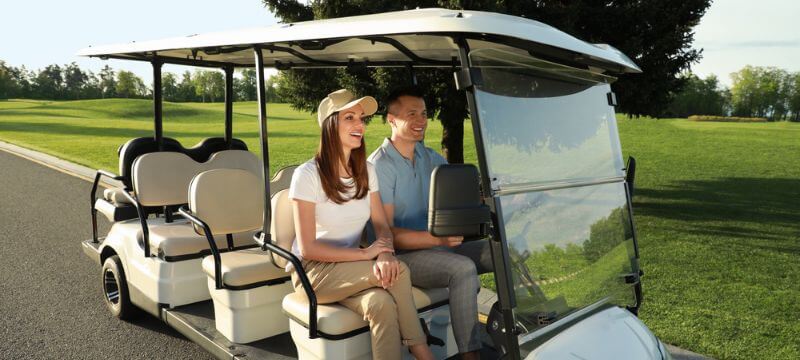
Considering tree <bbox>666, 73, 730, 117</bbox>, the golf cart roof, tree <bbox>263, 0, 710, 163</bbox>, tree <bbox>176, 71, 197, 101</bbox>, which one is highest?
tree <bbox>176, 71, 197, 101</bbox>

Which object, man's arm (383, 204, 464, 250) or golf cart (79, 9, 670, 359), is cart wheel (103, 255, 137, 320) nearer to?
golf cart (79, 9, 670, 359)

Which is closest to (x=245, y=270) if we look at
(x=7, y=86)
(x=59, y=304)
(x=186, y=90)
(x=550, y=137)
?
(x=550, y=137)

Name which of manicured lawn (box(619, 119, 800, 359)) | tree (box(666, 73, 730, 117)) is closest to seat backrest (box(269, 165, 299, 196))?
manicured lawn (box(619, 119, 800, 359))

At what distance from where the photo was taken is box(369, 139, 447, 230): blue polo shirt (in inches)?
126

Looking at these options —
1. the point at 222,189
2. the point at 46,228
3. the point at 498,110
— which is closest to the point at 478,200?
the point at 498,110

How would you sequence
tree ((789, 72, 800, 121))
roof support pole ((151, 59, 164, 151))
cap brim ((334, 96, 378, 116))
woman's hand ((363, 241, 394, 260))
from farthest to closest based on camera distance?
tree ((789, 72, 800, 121))
roof support pole ((151, 59, 164, 151))
cap brim ((334, 96, 378, 116))
woman's hand ((363, 241, 394, 260))

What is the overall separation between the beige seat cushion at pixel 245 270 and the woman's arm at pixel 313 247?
2.11 ft

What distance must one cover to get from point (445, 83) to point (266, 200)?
18.5 feet

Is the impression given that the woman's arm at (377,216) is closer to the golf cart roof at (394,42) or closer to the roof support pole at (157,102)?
the golf cart roof at (394,42)

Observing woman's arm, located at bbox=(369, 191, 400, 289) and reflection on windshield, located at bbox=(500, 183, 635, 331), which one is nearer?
reflection on windshield, located at bbox=(500, 183, 635, 331)

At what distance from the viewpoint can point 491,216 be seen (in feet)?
7.11

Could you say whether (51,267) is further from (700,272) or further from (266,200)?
A: (700,272)

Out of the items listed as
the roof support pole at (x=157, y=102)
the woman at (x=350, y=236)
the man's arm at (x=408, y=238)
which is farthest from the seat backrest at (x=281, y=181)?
the man's arm at (x=408, y=238)

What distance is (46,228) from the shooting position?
25.6 feet
